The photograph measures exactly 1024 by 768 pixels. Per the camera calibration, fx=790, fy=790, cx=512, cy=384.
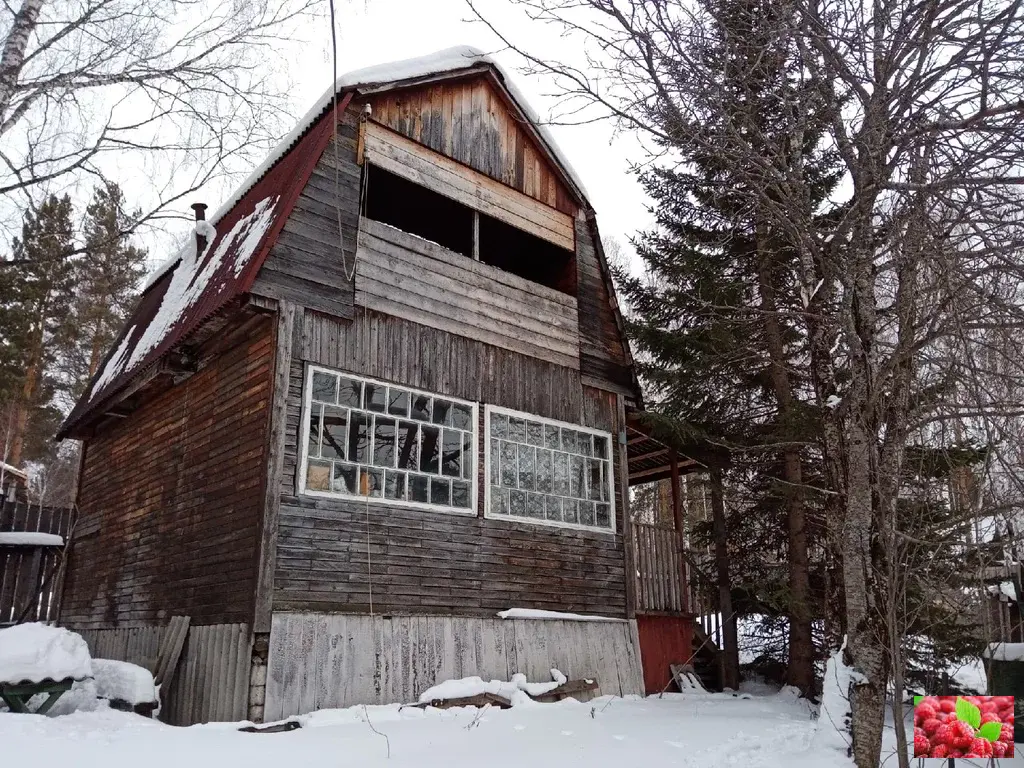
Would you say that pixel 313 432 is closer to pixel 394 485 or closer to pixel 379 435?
pixel 379 435

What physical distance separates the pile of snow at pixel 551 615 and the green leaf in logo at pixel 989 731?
19.8 ft

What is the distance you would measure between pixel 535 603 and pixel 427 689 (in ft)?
6.61

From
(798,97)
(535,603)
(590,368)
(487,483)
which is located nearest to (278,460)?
(487,483)

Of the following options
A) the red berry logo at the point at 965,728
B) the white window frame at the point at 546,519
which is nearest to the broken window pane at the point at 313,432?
the white window frame at the point at 546,519

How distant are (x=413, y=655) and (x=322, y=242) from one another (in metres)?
4.87

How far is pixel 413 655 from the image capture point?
28.6 feet

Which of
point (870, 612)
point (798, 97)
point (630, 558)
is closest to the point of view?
point (870, 612)

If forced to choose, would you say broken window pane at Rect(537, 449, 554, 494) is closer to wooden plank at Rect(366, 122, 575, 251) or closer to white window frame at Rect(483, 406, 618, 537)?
white window frame at Rect(483, 406, 618, 537)

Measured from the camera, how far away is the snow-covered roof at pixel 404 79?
1007 cm

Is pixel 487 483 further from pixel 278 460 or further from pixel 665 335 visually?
pixel 665 335

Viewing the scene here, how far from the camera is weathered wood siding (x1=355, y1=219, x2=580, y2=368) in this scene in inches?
387

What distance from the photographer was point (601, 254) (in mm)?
12883

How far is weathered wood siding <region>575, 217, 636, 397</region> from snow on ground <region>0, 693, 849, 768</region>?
16.4ft

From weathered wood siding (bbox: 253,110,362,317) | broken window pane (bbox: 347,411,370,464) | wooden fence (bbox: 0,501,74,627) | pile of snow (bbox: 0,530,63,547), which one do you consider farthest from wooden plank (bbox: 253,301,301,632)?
pile of snow (bbox: 0,530,63,547)
